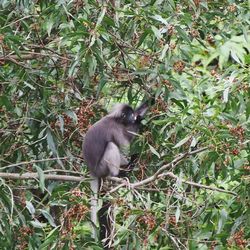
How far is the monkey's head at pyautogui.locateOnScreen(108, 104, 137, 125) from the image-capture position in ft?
17.8

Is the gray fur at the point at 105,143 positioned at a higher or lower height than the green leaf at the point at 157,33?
lower

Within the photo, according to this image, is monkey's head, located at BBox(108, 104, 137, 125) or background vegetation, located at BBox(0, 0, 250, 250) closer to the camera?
background vegetation, located at BBox(0, 0, 250, 250)

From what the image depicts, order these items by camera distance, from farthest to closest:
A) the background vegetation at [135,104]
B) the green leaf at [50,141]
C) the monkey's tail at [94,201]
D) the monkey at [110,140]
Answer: the monkey at [110,140]
the green leaf at [50,141]
the monkey's tail at [94,201]
the background vegetation at [135,104]

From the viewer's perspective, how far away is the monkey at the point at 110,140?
16.7ft

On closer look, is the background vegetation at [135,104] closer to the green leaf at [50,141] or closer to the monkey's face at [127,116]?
the green leaf at [50,141]

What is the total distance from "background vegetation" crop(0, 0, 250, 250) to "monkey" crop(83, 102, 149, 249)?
0.10m

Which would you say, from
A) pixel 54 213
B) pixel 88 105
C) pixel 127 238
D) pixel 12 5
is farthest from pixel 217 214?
pixel 12 5

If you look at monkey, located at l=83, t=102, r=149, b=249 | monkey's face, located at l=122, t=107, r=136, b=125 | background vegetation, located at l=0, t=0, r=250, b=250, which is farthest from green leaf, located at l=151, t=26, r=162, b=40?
monkey's face, located at l=122, t=107, r=136, b=125

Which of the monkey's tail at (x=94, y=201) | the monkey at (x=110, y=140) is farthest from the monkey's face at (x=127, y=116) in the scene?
the monkey's tail at (x=94, y=201)

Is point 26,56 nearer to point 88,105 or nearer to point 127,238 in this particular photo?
point 88,105

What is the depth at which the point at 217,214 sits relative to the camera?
14.1ft

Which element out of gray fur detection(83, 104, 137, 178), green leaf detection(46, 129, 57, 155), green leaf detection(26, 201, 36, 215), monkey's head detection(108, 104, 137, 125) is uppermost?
green leaf detection(46, 129, 57, 155)

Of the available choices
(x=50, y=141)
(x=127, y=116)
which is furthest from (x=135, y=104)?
(x=50, y=141)

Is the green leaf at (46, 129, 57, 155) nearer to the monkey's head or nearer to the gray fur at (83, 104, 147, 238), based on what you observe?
the gray fur at (83, 104, 147, 238)
